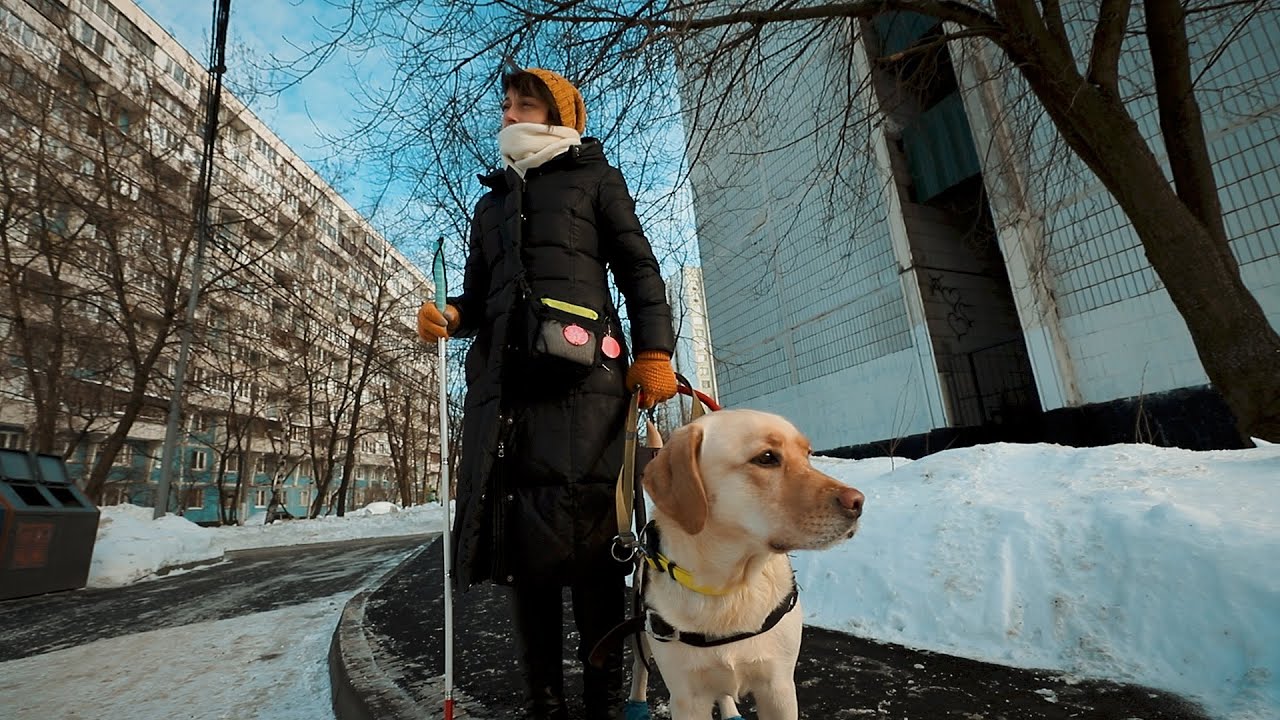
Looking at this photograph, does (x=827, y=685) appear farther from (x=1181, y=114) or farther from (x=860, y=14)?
(x=1181, y=114)

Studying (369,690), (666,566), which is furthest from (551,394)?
(369,690)

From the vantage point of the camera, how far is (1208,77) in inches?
229

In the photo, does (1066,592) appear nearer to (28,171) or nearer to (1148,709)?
(1148,709)

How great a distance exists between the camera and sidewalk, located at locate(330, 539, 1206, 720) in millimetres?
2020

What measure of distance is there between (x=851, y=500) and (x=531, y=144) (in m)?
1.72

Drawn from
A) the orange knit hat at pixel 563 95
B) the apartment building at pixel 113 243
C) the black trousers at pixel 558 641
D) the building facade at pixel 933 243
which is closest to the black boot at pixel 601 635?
the black trousers at pixel 558 641

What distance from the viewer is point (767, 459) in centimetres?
169

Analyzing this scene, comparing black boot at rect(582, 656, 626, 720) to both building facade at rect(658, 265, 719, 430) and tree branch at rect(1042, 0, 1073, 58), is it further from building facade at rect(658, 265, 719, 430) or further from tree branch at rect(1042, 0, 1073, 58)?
tree branch at rect(1042, 0, 1073, 58)

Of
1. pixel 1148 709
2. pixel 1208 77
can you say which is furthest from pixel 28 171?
pixel 1208 77

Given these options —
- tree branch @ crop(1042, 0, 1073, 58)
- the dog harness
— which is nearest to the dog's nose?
the dog harness

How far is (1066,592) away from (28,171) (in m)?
19.7

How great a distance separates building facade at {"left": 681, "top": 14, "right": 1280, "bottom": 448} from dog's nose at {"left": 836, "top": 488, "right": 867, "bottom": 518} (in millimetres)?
4264

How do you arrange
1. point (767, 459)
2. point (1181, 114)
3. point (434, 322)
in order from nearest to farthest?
point (767, 459), point (434, 322), point (1181, 114)

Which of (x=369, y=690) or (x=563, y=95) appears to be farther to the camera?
(x=369, y=690)
